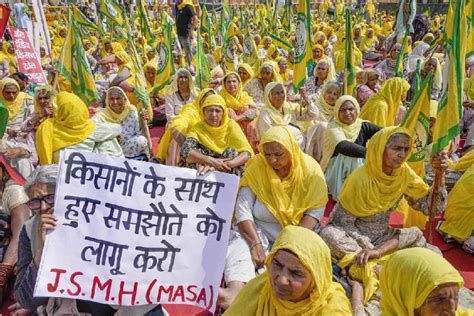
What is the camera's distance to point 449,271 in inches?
67.7

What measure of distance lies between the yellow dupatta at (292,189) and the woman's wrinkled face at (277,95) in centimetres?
250

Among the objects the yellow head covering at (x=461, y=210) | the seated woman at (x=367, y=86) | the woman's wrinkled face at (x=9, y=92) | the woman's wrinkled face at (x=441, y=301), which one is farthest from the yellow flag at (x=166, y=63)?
the woman's wrinkled face at (x=441, y=301)

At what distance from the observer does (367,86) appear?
626 centimetres

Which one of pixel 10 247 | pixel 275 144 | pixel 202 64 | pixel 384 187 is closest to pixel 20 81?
pixel 202 64

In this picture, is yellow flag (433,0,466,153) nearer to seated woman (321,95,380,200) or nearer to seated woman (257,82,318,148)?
seated woman (321,95,380,200)

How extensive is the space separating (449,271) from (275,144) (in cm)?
145

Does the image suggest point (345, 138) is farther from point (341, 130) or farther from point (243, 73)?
point (243, 73)

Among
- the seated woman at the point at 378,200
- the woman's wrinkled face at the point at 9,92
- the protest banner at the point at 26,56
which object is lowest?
the seated woman at the point at 378,200

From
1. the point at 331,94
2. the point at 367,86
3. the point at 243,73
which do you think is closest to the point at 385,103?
the point at 331,94

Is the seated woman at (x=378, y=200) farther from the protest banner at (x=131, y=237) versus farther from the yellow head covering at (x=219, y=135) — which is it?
the yellow head covering at (x=219, y=135)

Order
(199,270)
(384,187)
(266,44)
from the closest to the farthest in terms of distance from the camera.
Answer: (199,270) < (384,187) < (266,44)

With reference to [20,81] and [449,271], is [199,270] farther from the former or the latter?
[20,81]

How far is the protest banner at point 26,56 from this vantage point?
238 inches

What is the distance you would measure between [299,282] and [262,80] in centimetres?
543
